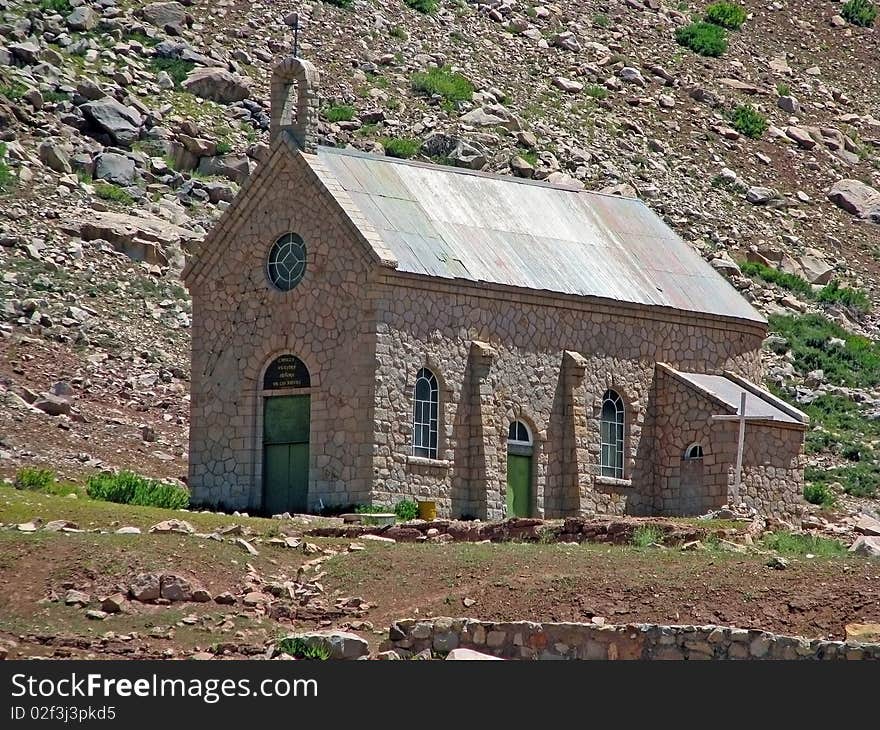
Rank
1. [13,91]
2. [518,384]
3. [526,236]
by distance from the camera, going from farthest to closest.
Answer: [13,91], [526,236], [518,384]

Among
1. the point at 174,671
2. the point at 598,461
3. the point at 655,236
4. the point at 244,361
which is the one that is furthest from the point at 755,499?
the point at 174,671

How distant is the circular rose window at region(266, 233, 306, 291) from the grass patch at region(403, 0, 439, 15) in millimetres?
37338

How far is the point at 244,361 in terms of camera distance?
4872 cm

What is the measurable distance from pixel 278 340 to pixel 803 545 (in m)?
12.9

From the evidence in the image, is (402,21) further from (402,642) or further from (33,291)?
(402,642)

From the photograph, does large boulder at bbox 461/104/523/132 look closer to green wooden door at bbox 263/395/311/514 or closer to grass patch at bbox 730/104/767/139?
grass patch at bbox 730/104/767/139

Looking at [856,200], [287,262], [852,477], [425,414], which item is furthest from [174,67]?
[425,414]

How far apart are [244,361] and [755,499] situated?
Answer: 36.8 ft

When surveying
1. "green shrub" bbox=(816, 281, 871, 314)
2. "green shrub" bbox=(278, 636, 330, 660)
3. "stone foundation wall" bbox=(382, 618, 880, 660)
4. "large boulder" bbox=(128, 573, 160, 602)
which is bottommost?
"green shrub" bbox=(278, 636, 330, 660)

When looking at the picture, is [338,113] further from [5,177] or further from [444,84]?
[5,177]

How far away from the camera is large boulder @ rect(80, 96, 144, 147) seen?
68.0 meters

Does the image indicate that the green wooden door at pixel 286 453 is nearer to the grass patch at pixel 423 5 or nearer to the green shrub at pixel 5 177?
the green shrub at pixel 5 177

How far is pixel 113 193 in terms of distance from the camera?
2562 inches

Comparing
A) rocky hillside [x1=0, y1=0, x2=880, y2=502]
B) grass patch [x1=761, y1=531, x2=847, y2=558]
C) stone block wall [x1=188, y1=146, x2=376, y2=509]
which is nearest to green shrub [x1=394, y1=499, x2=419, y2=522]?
stone block wall [x1=188, y1=146, x2=376, y2=509]
